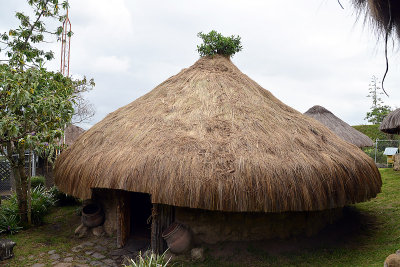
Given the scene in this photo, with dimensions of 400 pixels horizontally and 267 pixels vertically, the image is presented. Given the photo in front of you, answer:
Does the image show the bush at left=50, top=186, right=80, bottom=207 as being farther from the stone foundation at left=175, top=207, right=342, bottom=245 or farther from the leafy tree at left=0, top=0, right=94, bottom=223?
the stone foundation at left=175, top=207, right=342, bottom=245

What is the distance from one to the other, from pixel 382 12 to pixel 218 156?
10.5 ft

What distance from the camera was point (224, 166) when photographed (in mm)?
5113

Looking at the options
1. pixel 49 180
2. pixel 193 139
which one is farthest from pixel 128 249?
pixel 49 180

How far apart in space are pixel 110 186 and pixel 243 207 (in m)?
2.27

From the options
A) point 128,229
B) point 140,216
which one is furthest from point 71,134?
point 128,229

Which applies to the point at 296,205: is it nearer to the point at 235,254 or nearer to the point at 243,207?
the point at 243,207

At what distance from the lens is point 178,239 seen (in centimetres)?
543

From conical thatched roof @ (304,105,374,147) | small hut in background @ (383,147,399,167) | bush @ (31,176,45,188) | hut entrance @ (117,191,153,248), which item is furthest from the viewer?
small hut in background @ (383,147,399,167)

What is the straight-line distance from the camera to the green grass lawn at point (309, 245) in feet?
17.7

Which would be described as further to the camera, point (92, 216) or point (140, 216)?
point (140, 216)

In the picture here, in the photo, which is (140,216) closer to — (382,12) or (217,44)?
(217,44)

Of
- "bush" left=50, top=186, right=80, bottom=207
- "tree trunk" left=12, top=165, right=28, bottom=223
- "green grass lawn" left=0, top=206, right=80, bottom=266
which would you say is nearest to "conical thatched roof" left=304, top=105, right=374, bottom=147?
"bush" left=50, top=186, right=80, bottom=207

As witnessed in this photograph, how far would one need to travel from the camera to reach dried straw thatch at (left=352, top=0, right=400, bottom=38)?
2.58 m

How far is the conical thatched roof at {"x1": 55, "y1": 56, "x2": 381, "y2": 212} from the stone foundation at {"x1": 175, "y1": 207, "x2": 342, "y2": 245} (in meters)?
0.65
